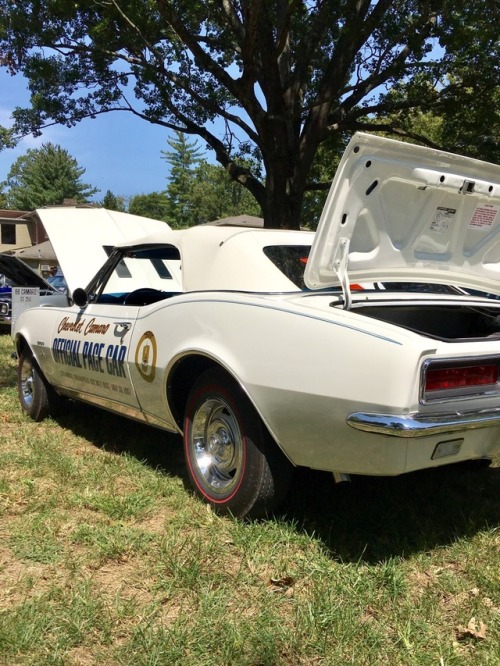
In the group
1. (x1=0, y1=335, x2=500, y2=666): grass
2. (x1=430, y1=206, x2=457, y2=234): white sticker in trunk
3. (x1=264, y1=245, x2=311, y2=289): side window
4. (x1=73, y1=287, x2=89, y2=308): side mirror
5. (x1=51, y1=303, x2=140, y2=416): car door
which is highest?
(x1=430, y1=206, x2=457, y2=234): white sticker in trunk

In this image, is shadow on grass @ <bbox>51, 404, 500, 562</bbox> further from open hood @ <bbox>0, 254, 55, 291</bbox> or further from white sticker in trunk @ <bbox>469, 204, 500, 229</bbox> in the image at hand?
open hood @ <bbox>0, 254, 55, 291</bbox>

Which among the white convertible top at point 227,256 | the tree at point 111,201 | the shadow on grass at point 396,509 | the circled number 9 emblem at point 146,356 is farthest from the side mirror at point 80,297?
the tree at point 111,201

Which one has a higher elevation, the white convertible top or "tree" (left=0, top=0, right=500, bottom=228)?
"tree" (left=0, top=0, right=500, bottom=228)

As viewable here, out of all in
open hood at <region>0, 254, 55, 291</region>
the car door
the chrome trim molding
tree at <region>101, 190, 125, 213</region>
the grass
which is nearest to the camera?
the grass

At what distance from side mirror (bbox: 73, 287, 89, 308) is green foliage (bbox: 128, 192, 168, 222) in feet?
276

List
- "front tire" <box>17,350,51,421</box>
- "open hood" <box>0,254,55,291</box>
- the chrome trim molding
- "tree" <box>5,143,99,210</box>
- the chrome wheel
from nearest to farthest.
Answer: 1. the chrome trim molding
2. "front tire" <box>17,350,51,421</box>
3. the chrome wheel
4. "open hood" <box>0,254,55,291</box>
5. "tree" <box>5,143,99,210</box>

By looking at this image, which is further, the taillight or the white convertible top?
the white convertible top

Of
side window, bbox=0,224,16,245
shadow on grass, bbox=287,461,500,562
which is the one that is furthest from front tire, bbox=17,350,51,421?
side window, bbox=0,224,16,245

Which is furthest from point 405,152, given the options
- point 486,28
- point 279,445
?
point 486,28

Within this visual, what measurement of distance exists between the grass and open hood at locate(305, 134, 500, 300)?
4.16ft

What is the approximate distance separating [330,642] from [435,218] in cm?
215

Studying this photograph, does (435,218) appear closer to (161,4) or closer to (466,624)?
(466,624)

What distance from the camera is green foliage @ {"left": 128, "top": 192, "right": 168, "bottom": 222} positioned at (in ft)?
288

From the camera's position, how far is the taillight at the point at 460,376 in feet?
8.20
